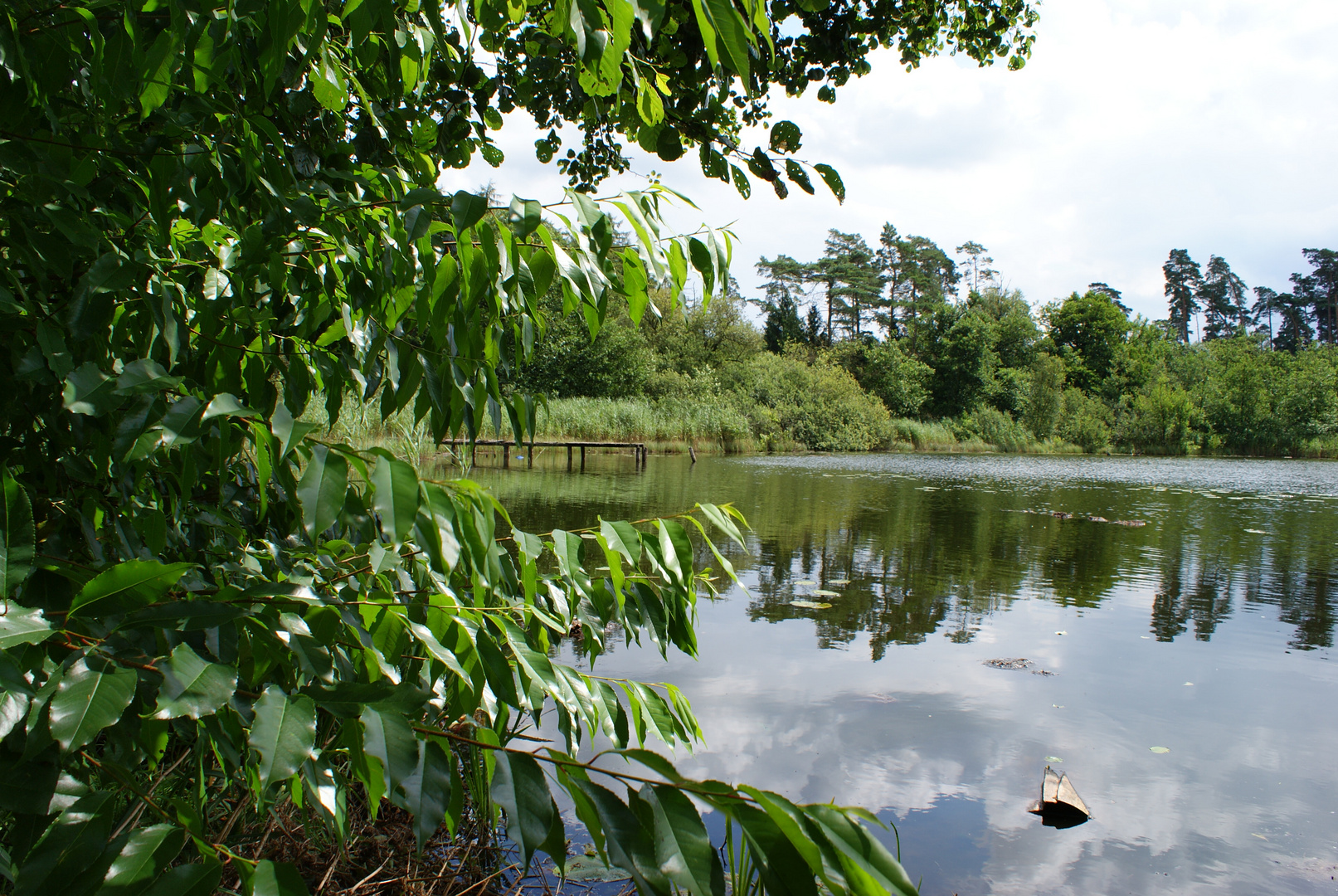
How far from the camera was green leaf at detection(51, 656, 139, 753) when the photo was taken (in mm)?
614

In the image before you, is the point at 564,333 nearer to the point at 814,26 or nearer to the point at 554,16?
the point at 814,26

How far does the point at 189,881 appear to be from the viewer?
62cm

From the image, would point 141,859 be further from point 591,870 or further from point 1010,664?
point 1010,664

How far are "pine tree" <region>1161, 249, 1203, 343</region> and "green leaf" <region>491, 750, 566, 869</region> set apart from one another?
307 ft

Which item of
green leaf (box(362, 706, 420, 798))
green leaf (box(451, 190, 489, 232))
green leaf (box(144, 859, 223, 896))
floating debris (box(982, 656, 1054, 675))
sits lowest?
floating debris (box(982, 656, 1054, 675))

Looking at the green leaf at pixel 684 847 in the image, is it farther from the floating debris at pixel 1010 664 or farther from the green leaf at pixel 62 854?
the floating debris at pixel 1010 664

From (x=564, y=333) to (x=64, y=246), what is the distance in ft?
111

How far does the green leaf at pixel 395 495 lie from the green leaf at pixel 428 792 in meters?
0.22

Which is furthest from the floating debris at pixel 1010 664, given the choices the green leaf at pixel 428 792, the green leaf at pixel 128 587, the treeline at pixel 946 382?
the treeline at pixel 946 382

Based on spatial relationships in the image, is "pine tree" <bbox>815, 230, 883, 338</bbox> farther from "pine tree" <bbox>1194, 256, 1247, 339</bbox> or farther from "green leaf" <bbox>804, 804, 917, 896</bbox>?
"green leaf" <bbox>804, 804, 917, 896</bbox>

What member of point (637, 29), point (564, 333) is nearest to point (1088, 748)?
point (637, 29)

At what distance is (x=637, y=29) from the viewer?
1.87 meters

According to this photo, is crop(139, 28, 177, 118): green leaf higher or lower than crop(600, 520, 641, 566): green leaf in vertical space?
higher

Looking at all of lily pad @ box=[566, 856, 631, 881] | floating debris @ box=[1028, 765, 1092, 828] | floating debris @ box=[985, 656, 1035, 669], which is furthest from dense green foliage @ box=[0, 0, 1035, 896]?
floating debris @ box=[985, 656, 1035, 669]
